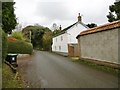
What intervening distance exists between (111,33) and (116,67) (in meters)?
3.22

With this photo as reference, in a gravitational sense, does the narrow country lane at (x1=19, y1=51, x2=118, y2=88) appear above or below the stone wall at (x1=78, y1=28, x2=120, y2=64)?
below

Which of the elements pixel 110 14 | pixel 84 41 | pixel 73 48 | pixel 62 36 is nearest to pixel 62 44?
pixel 62 36

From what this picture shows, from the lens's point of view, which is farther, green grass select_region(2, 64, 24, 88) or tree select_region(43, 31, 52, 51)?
tree select_region(43, 31, 52, 51)

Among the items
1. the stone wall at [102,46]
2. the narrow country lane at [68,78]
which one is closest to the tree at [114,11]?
the stone wall at [102,46]

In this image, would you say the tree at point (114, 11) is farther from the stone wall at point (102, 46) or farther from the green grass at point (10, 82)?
the green grass at point (10, 82)

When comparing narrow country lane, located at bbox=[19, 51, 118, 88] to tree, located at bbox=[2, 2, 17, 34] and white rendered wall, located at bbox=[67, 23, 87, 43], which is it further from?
white rendered wall, located at bbox=[67, 23, 87, 43]

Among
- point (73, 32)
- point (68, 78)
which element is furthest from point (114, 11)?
point (68, 78)

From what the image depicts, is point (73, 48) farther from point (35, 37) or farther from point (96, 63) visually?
point (35, 37)

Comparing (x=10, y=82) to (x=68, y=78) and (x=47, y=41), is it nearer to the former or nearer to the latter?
(x=68, y=78)

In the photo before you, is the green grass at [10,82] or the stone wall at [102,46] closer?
the green grass at [10,82]

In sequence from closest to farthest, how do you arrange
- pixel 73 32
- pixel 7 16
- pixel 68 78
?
pixel 68 78, pixel 7 16, pixel 73 32

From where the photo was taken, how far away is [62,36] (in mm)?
50375

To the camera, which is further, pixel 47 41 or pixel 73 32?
pixel 47 41

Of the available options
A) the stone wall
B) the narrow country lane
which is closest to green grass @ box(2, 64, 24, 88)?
A: the narrow country lane
